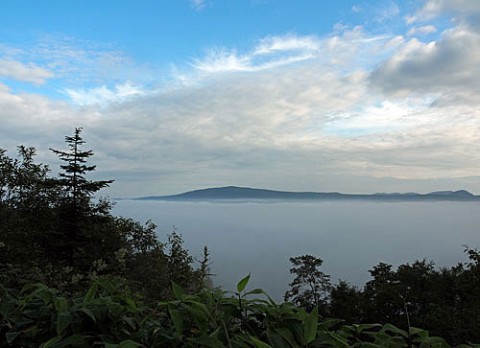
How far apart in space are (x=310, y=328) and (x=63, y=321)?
72 centimetres

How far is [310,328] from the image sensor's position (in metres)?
1.07

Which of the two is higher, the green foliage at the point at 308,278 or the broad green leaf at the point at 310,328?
the broad green leaf at the point at 310,328

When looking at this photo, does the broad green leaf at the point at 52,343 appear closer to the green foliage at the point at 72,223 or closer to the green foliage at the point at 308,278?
the green foliage at the point at 72,223

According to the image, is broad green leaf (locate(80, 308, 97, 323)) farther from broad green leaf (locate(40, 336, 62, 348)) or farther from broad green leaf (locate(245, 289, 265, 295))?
broad green leaf (locate(245, 289, 265, 295))

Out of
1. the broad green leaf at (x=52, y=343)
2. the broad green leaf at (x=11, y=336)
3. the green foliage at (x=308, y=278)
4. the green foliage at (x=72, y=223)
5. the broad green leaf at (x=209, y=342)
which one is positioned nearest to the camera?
the broad green leaf at (x=209, y=342)

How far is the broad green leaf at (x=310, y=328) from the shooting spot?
1052 mm

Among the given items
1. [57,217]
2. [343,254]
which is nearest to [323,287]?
[57,217]

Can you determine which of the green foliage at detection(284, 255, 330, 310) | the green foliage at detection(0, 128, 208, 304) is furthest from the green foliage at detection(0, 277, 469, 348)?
the green foliage at detection(284, 255, 330, 310)

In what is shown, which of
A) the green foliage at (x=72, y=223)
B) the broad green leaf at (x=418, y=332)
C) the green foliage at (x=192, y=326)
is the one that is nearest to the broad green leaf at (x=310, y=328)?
the green foliage at (x=192, y=326)

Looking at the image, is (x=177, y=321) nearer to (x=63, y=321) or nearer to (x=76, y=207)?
(x=63, y=321)

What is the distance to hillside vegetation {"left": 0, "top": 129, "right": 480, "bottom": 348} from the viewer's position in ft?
3.79

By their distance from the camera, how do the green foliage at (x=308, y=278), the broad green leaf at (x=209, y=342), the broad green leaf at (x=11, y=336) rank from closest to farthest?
the broad green leaf at (x=209, y=342) → the broad green leaf at (x=11, y=336) → the green foliage at (x=308, y=278)

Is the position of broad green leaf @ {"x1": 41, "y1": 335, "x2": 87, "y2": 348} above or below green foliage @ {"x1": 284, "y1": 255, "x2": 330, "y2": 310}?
above

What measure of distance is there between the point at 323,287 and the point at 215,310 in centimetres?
2116
